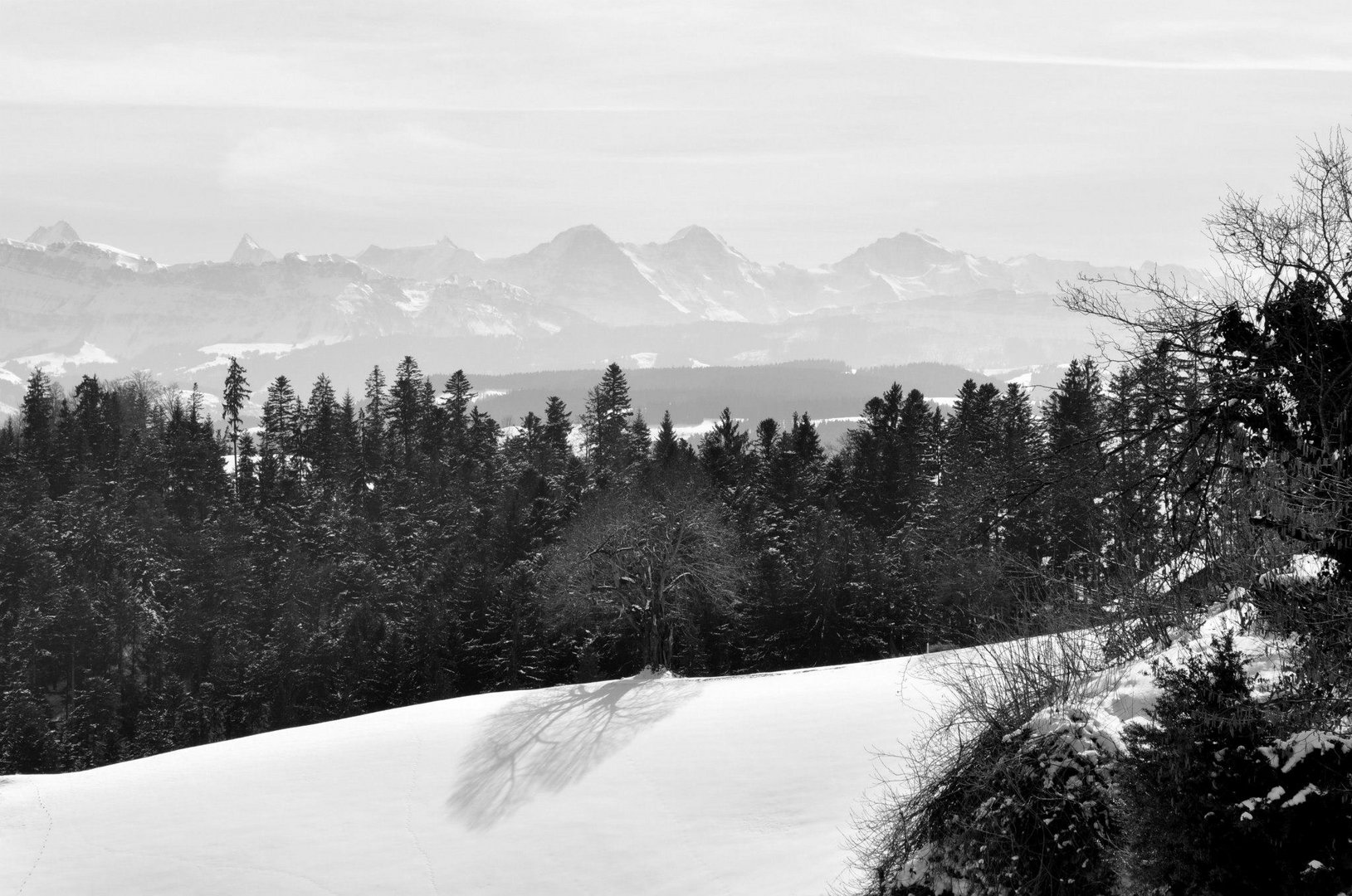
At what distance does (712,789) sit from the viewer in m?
32.0

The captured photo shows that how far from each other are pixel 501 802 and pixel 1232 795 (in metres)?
23.7

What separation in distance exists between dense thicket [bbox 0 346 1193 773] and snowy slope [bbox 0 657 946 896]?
10899 mm

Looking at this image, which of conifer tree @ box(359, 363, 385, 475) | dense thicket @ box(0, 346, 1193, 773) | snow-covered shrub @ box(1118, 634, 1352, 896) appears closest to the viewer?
snow-covered shrub @ box(1118, 634, 1352, 896)

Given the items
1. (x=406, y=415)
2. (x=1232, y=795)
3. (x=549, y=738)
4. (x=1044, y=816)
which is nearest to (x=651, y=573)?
(x=549, y=738)

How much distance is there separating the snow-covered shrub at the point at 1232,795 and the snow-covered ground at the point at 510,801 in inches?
437

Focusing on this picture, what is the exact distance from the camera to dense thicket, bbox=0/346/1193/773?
54.7 metres

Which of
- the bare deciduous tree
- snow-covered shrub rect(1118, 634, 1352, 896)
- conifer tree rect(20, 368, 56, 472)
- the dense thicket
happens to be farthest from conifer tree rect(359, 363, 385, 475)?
snow-covered shrub rect(1118, 634, 1352, 896)

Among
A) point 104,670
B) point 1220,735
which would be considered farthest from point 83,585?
point 1220,735

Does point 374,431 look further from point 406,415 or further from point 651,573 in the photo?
point 651,573

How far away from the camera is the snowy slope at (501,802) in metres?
28.9

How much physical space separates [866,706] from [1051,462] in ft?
70.9

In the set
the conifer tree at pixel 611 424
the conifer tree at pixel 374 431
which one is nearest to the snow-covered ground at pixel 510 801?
the conifer tree at pixel 611 424

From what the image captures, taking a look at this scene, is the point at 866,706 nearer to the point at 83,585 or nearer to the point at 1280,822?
the point at 1280,822

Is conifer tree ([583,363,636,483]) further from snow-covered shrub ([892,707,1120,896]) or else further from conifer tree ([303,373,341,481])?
snow-covered shrub ([892,707,1120,896])
